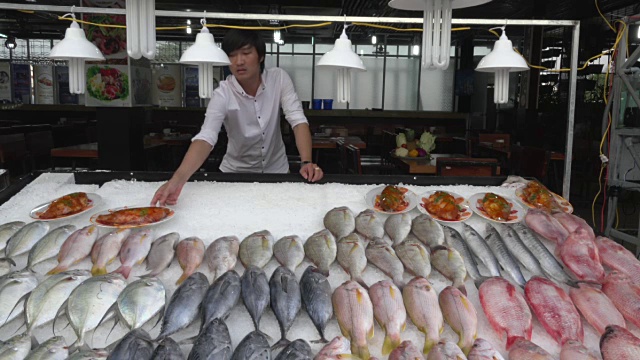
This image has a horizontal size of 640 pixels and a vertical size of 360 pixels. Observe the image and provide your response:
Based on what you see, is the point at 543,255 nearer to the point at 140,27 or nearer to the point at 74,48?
the point at 140,27

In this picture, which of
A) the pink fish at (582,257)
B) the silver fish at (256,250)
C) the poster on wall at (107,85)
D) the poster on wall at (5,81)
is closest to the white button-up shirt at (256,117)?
the silver fish at (256,250)

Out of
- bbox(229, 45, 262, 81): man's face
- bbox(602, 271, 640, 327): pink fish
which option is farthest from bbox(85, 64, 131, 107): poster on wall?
bbox(602, 271, 640, 327): pink fish

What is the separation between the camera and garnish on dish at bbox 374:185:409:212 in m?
1.91

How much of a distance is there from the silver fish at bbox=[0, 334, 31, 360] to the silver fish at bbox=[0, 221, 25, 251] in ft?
2.02

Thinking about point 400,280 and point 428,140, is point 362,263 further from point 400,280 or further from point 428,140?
point 428,140

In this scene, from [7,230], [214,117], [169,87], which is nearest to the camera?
[7,230]

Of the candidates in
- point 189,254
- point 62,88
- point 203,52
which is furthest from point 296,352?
point 62,88

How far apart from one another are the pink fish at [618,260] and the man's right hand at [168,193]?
1.68m

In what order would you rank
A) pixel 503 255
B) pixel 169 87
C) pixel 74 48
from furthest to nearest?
pixel 169 87
pixel 74 48
pixel 503 255

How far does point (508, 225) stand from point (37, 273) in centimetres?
172

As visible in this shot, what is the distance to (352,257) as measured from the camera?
1.51 metres

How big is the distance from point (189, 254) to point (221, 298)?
289mm

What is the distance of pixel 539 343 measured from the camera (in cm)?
123

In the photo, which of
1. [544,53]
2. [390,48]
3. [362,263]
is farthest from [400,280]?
[390,48]
